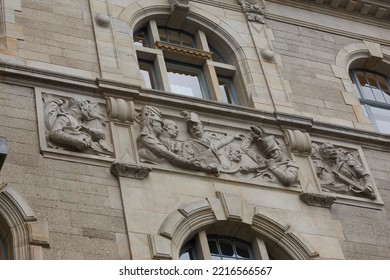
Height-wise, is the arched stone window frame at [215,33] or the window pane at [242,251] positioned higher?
the arched stone window frame at [215,33]

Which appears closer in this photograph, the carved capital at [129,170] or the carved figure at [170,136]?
the carved capital at [129,170]

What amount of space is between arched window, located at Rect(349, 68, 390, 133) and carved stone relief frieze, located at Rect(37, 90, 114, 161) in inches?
264

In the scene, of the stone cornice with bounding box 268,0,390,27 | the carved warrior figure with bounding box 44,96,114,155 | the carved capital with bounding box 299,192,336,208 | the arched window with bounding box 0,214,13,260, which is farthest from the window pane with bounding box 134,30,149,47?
the arched window with bounding box 0,214,13,260

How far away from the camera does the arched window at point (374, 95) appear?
74.8 ft

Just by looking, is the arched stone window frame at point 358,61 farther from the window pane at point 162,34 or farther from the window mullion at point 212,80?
the window pane at point 162,34

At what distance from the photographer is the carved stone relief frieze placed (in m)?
17.7

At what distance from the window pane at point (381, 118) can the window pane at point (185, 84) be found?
4106 millimetres

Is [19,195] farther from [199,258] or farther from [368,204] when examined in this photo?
[368,204]

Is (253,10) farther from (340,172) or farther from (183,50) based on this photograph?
(340,172)

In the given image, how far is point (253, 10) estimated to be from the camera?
22969 mm

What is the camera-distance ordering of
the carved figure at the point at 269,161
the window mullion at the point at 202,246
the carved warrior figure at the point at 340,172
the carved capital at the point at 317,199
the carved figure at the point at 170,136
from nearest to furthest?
the window mullion at the point at 202,246 < the carved figure at the point at 170,136 < the carved capital at the point at 317,199 < the carved figure at the point at 269,161 < the carved warrior figure at the point at 340,172

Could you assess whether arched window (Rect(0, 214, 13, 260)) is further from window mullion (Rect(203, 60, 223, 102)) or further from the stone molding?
the stone molding

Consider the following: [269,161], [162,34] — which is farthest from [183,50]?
[269,161]

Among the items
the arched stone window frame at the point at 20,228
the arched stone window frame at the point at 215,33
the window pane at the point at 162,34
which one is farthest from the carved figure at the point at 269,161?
the arched stone window frame at the point at 20,228
